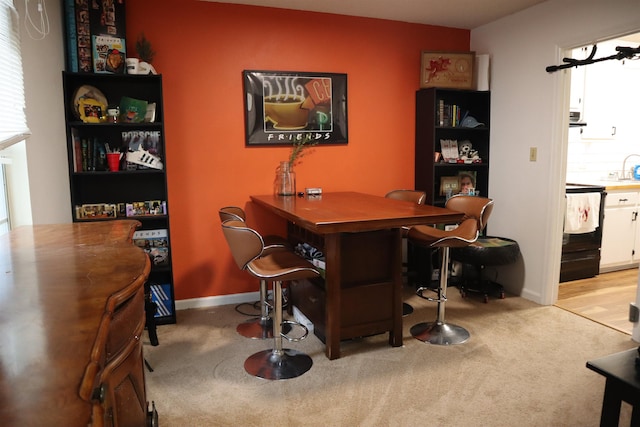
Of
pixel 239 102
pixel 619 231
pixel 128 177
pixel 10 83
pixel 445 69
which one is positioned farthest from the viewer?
pixel 619 231

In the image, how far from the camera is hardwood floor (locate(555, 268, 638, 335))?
3.28 meters

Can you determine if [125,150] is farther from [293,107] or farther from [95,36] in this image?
[293,107]

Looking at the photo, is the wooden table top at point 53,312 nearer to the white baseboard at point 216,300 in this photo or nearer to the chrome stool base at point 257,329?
the chrome stool base at point 257,329

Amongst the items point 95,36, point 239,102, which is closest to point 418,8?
point 239,102

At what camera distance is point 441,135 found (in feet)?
14.0

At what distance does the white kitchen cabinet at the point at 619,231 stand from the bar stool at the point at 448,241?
6.83 feet

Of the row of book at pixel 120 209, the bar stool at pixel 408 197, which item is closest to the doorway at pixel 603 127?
the bar stool at pixel 408 197

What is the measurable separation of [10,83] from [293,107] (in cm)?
205

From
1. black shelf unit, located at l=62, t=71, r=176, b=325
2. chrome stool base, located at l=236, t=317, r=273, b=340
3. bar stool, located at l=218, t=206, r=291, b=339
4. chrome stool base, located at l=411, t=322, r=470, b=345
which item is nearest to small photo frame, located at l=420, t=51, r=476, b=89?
bar stool, located at l=218, t=206, r=291, b=339

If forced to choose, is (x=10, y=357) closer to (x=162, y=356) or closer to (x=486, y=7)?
(x=162, y=356)

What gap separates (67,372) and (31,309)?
1.18ft

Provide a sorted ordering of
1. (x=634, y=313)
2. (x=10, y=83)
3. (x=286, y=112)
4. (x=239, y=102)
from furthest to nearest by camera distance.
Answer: (x=286, y=112)
(x=239, y=102)
(x=634, y=313)
(x=10, y=83)

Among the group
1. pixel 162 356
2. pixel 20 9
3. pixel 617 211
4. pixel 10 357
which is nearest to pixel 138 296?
pixel 10 357

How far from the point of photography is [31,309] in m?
0.98
